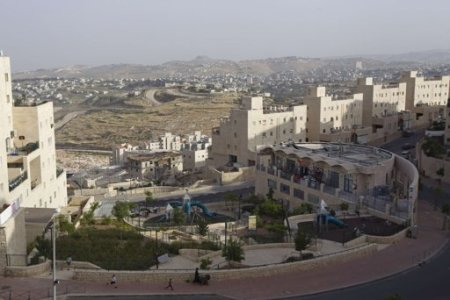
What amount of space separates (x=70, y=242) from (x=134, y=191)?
2324 centimetres

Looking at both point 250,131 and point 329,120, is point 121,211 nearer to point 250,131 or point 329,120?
point 250,131

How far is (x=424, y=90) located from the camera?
8269cm

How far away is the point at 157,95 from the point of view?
589ft

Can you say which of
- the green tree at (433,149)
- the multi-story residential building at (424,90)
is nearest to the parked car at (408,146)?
the green tree at (433,149)

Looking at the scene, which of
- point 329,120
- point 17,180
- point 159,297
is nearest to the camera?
point 159,297

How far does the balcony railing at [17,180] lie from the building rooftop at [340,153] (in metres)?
18.9

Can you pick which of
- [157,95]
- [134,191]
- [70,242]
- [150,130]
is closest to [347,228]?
[70,242]

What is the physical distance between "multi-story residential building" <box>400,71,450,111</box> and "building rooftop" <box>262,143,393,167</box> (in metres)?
39.2

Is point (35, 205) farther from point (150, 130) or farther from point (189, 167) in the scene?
point (150, 130)

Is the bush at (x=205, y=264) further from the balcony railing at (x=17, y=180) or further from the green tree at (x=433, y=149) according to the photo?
the green tree at (x=433, y=149)

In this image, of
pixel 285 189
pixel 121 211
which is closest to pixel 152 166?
pixel 285 189

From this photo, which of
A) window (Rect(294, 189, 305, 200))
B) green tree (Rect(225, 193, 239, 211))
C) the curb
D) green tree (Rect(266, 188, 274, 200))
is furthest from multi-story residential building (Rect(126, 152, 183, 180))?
the curb

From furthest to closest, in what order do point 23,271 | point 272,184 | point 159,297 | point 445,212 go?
point 272,184, point 445,212, point 23,271, point 159,297

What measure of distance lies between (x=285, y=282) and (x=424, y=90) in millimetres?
66503
